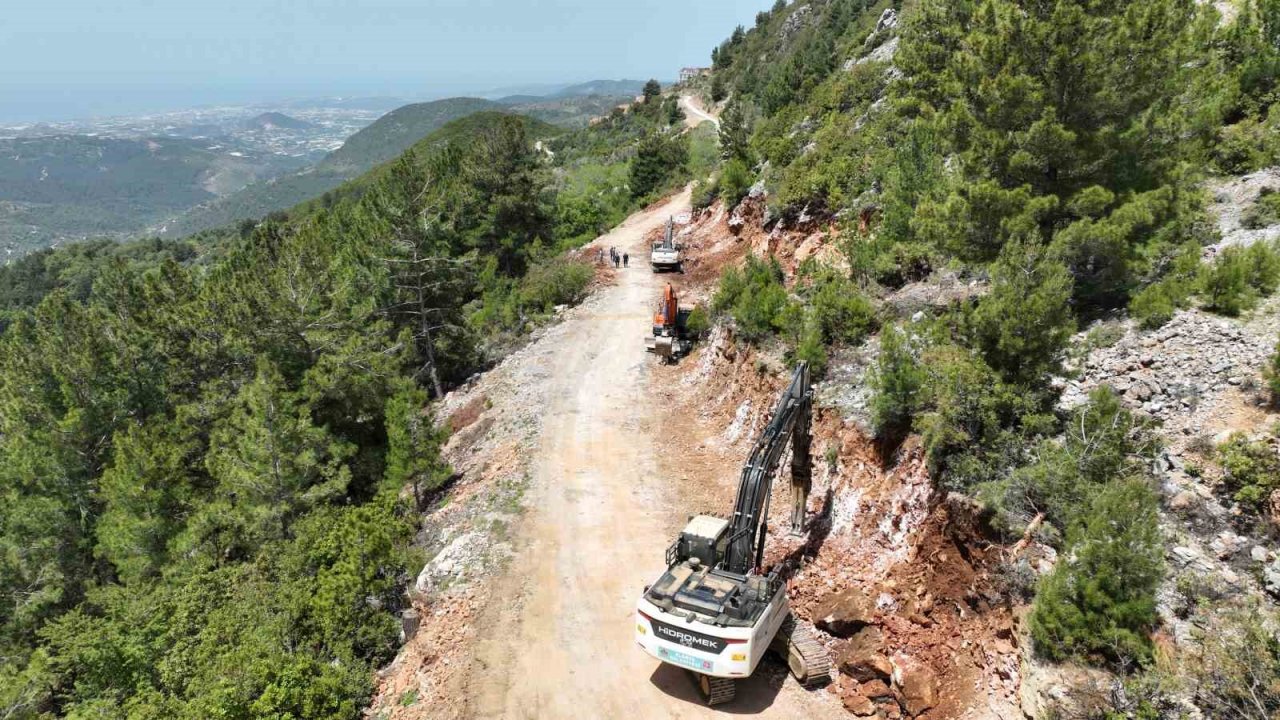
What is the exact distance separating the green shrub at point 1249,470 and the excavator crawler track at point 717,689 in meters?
8.51

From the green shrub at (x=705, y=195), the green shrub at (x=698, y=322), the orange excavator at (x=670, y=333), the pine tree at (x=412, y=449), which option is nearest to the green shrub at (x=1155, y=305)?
the green shrub at (x=698, y=322)

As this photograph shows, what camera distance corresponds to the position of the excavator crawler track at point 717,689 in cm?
1240

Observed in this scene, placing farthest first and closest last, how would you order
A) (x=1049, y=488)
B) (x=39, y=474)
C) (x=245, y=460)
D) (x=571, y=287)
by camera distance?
(x=571, y=287) → (x=39, y=474) → (x=245, y=460) → (x=1049, y=488)

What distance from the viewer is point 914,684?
11484 millimetres

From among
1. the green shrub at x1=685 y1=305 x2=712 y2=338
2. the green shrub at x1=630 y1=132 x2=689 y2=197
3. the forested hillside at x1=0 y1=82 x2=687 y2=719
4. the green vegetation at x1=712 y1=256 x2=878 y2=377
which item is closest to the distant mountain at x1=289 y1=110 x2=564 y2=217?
the green shrub at x1=630 y1=132 x2=689 y2=197

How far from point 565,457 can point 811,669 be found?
12.5 m

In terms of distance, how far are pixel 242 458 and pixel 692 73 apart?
136001mm

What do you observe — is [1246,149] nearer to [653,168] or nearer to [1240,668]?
[1240,668]

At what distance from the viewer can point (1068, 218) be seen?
14.8m

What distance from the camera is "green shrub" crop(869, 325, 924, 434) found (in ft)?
47.3

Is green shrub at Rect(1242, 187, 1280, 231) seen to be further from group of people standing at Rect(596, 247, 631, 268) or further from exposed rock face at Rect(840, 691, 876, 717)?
group of people standing at Rect(596, 247, 631, 268)

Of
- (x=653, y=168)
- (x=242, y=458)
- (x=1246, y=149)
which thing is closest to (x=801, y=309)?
(x=1246, y=149)

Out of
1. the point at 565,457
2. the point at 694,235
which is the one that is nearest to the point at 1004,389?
the point at 565,457

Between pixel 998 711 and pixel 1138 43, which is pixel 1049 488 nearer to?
pixel 998 711
